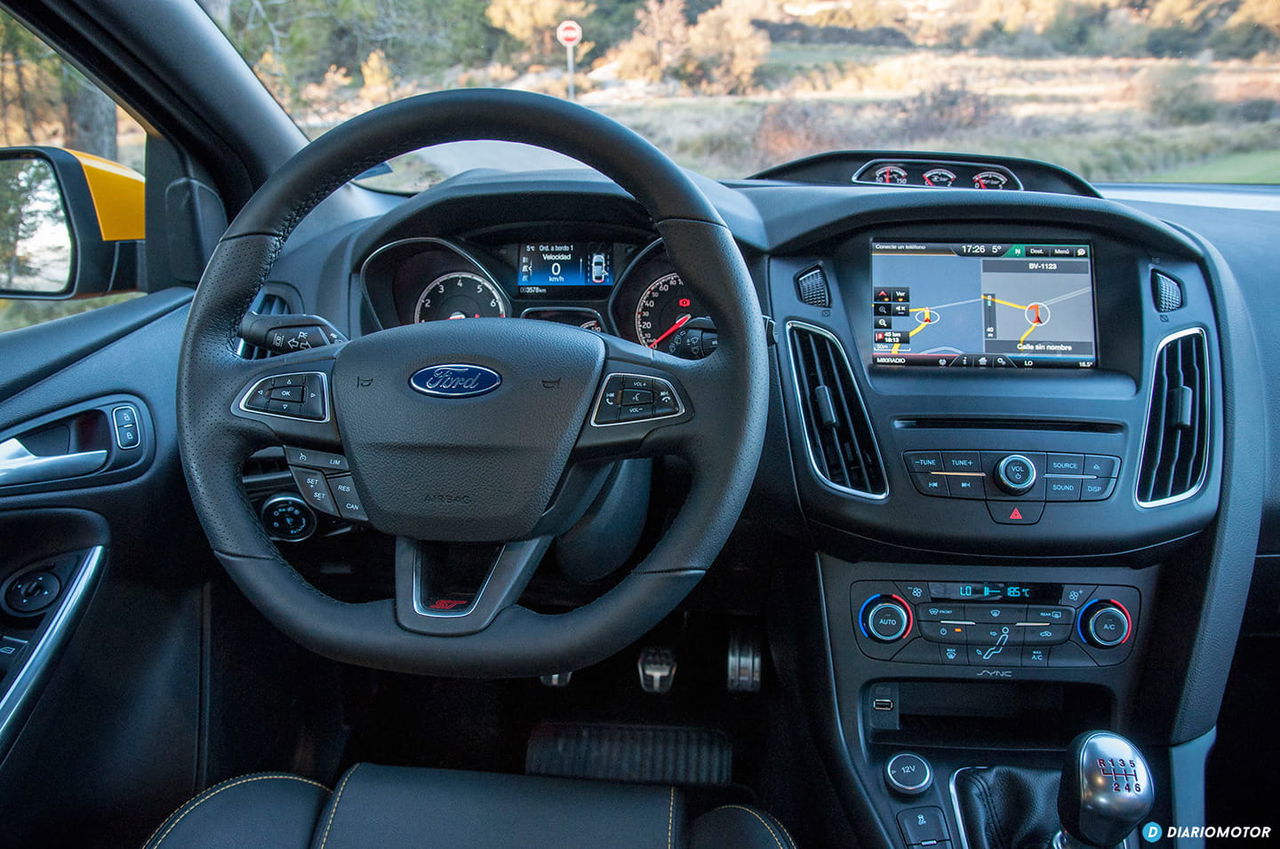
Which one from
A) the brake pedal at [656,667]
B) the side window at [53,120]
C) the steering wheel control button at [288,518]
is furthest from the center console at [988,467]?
the side window at [53,120]

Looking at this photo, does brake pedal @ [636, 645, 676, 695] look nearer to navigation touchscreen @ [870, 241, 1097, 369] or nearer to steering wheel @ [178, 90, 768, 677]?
navigation touchscreen @ [870, 241, 1097, 369]

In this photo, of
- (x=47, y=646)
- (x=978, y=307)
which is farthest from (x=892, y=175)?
(x=47, y=646)

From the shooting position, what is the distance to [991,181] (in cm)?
197

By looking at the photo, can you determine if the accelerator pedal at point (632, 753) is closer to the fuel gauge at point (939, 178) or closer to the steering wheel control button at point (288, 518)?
the steering wheel control button at point (288, 518)

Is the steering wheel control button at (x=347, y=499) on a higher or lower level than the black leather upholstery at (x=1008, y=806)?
higher

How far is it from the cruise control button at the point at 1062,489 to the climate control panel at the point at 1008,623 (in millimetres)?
198

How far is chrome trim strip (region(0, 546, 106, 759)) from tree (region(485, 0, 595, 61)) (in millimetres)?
1265

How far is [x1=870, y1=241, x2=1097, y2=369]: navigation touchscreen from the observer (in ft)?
5.65

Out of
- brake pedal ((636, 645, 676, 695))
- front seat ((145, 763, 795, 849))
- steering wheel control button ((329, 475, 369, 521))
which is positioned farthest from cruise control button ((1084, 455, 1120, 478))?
steering wheel control button ((329, 475, 369, 521))

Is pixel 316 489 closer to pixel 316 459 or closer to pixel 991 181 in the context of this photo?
pixel 316 459

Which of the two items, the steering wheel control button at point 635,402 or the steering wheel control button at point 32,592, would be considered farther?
the steering wheel control button at point 32,592

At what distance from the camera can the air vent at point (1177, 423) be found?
162 centimetres

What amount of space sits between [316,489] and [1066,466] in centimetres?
123

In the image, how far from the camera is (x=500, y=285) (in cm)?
193
